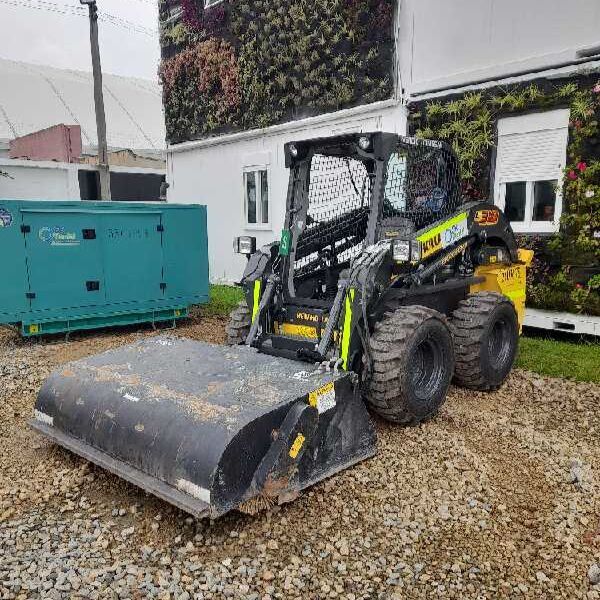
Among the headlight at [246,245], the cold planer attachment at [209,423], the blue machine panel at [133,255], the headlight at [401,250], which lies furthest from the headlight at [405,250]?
the blue machine panel at [133,255]

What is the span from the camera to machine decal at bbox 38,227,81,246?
23.8 feet

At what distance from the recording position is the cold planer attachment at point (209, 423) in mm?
3020

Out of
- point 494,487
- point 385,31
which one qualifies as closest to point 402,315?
point 494,487

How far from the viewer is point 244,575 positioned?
9.11ft

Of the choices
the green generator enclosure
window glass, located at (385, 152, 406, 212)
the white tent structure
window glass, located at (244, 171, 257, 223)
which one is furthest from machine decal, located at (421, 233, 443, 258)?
the white tent structure

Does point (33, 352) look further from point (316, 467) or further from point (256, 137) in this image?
point (256, 137)

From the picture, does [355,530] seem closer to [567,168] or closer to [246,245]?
[246,245]

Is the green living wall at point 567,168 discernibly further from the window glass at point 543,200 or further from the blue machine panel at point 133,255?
the blue machine panel at point 133,255

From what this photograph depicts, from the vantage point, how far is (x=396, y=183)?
490 cm

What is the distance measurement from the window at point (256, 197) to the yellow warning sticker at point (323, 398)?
26.0 ft

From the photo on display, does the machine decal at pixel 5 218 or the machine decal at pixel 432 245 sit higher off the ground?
the machine decal at pixel 5 218

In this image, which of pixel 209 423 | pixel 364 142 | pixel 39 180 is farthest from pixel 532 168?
pixel 39 180

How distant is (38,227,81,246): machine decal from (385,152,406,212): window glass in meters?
4.64

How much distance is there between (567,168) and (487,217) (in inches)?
85.4
